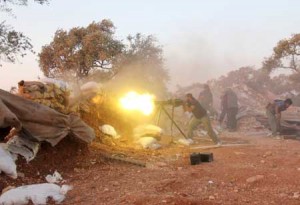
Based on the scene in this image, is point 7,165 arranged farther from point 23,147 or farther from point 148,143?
point 148,143

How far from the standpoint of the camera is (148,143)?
11.0 meters

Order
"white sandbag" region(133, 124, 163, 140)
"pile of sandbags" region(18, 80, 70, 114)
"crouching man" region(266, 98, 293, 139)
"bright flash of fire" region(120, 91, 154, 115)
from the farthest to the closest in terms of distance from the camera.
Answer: "crouching man" region(266, 98, 293, 139)
"bright flash of fire" region(120, 91, 154, 115)
"white sandbag" region(133, 124, 163, 140)
"pile of sandbags" region(18, 80, 70, 114)

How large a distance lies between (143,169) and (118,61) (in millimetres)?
12514

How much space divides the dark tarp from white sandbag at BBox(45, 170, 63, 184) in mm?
720

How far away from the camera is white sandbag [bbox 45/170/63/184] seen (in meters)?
6.71

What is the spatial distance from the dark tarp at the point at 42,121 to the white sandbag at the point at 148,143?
303 cm

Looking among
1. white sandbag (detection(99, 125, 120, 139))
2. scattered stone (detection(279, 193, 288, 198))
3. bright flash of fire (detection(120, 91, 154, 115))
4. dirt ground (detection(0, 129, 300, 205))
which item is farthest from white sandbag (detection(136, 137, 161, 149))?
scattered stone (detection(279, 193, 288, 198))

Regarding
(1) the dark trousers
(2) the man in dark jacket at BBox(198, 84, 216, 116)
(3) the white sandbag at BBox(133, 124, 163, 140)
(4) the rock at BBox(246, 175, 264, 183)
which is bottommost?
(4) the rock at BBox(246, 175, 264, 183)

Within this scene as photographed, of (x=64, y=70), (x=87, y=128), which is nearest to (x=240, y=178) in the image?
(x=87, y=128)

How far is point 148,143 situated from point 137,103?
254cm

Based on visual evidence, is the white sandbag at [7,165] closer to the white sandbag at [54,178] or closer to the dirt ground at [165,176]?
the dirt ground at [165,176]

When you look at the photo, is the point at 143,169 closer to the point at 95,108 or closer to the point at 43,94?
the point at 43,94

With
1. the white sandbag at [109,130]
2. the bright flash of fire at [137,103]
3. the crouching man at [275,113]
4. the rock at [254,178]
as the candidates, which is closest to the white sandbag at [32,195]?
the rock at [254,178]

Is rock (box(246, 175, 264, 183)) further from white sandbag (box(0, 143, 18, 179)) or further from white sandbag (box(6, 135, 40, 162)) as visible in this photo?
white sandbag (box(6, 135, 40, 162))
